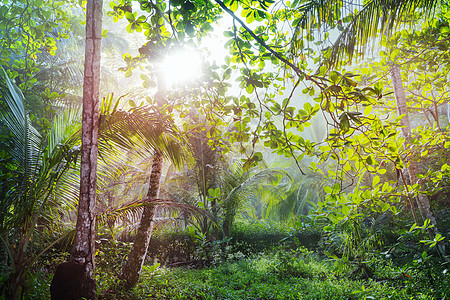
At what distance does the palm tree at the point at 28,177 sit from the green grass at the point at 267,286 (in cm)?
123

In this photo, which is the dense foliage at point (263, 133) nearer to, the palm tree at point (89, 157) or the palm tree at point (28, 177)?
the palm tree at point (28, 177)

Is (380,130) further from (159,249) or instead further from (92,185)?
(159,249)

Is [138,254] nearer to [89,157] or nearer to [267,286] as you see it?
[89,157]

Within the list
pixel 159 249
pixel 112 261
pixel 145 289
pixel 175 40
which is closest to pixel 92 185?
pixel 175 40

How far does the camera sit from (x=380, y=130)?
1395 mm

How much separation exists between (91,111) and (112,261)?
143 inches

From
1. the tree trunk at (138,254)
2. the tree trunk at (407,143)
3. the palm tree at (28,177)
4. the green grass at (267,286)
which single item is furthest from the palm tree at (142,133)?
the tree trunk at (407,143)

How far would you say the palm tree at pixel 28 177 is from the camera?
9.72ft

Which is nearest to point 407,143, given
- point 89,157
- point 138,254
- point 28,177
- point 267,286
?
point 267,286

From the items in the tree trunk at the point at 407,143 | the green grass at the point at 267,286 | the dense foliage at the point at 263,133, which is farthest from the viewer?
the green grass at the point at 267,286

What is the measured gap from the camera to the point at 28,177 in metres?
3.35

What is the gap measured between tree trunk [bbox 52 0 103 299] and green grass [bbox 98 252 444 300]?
4.44ft

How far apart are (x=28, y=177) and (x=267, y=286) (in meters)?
4.42

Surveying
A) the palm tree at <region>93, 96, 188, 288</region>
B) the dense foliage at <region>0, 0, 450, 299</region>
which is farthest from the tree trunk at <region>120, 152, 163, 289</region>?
the palm tree at <region>93, 96, 188, 288</region>
